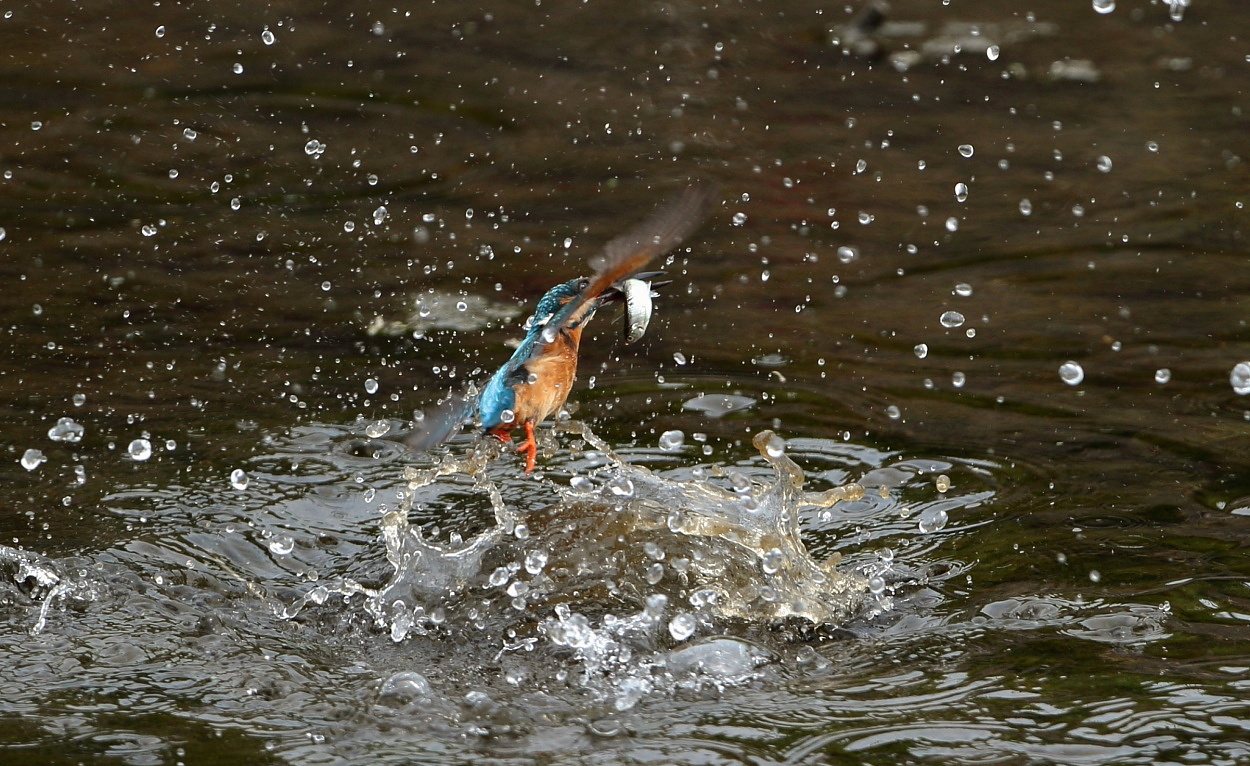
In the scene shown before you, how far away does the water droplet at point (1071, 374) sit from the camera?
4938 millimetres

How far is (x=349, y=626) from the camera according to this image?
136 inches

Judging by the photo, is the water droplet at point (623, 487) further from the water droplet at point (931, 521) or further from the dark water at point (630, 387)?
the water droplet at point (931, 521)

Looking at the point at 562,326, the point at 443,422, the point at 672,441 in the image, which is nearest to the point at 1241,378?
the point at 672,441

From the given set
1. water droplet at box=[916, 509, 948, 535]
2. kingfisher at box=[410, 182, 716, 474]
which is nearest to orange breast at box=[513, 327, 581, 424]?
kingfisher at box=[410, 182, 716, 474]

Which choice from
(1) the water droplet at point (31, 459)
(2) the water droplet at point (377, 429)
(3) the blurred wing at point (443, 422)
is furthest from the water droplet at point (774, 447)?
(1) the water droplet at point (31, 459)

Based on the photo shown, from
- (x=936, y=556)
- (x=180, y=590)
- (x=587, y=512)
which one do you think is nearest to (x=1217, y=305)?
(x=936, y=556)

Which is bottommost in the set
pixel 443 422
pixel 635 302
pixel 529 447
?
pixel 529 447

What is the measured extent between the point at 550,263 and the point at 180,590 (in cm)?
282

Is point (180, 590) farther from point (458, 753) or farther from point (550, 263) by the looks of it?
point (550, 263)

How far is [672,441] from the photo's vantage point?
4383mm

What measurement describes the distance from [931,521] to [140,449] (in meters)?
2.39

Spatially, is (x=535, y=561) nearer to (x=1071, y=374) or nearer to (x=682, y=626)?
(x=682, y=626)

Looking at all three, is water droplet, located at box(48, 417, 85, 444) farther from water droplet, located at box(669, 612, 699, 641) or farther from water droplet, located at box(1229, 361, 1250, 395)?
water droplet, located at box(1229, 361, 1250, 395)

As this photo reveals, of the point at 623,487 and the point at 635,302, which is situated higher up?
the point at 635,302
